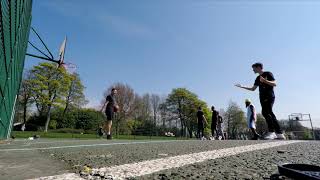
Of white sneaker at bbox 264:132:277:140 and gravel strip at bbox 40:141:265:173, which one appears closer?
gravel strip at bbox 40:141:265:173

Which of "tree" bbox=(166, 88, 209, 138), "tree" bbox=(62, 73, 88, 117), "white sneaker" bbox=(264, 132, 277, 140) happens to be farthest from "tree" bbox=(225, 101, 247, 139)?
"white sneaker" bbox=(264, 132, 277, 140)

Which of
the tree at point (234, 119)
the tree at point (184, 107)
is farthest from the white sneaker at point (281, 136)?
the tree at point (234, 119)

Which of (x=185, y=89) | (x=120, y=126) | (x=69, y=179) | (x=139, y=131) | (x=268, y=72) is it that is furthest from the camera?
(x=185, y=89)

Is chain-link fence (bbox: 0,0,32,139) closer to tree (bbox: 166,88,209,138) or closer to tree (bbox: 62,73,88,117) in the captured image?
tree (bbox: 62,73,88,117)

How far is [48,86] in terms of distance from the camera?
1849 inches

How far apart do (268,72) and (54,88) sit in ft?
149

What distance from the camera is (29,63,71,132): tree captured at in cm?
4544

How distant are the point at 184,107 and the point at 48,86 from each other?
34.2 meters

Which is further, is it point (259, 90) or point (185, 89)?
point (185, 89)

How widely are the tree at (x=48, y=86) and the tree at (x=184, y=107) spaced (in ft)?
96.4

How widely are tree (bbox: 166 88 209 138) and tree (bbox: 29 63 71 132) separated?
96.4 ft

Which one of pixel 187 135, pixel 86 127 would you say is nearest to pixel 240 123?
pixel 187 135

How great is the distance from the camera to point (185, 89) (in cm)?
7194

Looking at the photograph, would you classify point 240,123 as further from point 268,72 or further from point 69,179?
point 69,179
